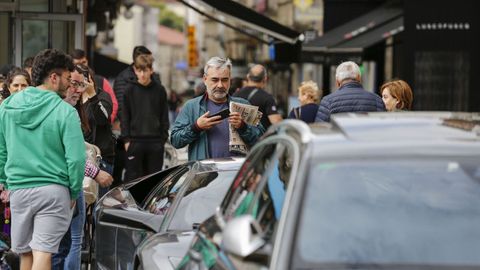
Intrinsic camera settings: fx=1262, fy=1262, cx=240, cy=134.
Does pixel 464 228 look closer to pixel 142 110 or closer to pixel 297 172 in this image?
pixel 297 172

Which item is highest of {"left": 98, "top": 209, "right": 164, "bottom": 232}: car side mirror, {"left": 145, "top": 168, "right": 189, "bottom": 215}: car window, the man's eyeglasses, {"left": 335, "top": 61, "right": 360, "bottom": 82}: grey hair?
{"left": 335, "top": 61, "right": 360, "bottom": 82}: grey hair

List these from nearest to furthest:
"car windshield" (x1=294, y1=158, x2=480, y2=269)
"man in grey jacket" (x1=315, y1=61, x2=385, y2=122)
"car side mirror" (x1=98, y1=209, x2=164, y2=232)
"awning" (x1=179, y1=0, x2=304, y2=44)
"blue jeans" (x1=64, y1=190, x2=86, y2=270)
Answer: "car windshield" (x1=294, y1=158, x2=480, y2=269) < "car side mirror" (x1=98, y1=209, x2=164, y2=232) < "blue jeans" (x1=64, y1=190, x2=86, y2=270) < "man in grey jacket" (x1=315, y1=61, x2=385, y2=122) < "awning" (x1=179, y1=0, x2=304, y2=44)

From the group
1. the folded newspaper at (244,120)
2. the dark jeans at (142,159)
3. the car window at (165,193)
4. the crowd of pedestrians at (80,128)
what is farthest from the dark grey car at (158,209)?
the dark jeans at (142,159)

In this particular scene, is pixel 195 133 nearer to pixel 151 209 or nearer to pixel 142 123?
pixel 151 209

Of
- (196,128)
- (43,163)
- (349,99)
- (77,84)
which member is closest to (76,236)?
(43,163)

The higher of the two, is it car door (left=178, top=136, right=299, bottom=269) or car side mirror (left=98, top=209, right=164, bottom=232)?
car door (left=178, top=136, right=299, bottom=269)

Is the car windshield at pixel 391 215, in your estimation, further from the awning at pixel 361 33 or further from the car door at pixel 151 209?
the awning at pixel 361 33

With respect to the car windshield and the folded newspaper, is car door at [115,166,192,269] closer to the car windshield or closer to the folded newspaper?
the folded newspaper

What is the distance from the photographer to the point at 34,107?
26.9 feet

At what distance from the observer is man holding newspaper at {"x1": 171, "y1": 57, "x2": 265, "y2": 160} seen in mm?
9680

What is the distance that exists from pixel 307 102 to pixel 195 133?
5172mm

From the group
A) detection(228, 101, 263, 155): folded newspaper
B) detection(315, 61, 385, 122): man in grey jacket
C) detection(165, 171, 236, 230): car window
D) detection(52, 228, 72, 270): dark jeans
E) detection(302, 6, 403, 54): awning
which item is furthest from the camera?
detection(302, 6, 403, 54): awning

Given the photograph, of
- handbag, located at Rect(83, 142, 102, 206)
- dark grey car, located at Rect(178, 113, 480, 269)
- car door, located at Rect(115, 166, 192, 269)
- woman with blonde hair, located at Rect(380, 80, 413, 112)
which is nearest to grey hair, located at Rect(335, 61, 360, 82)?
woman with blonde hair, located at Rect(380, 80, 413, 112)

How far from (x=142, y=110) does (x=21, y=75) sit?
3.32 meters
